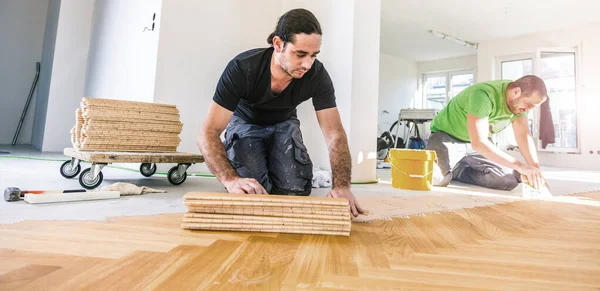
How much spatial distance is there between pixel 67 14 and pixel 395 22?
578 centimetres

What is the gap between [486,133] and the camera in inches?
102

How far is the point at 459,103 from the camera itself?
2.89 meters

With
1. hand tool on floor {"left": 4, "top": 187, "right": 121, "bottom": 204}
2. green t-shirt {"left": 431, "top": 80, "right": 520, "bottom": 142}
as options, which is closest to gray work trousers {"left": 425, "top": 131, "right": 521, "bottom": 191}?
green t-shirt {"left": 431, "top": 80, "right": 520, "bottom": 142}

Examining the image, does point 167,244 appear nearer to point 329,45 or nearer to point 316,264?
point 316,264

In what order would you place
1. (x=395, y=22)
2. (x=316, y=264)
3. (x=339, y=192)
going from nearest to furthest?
(x=316, y=264) < (x=339, y=192) < (x=395, y=22)

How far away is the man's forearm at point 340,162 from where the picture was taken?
1459 mm

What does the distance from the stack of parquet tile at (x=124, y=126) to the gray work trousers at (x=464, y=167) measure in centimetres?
231

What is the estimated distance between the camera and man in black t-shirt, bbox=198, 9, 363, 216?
1375 mm

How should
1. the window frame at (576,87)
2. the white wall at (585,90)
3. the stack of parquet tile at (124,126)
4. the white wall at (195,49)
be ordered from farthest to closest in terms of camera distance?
the window frame at (576,87) → the white wall at (585,90) → the white wall at (195,49) → the stack of parquet tile at (124,126)

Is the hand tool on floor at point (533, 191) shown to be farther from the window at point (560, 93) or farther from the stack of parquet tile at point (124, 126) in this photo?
the window at point (560, 93)

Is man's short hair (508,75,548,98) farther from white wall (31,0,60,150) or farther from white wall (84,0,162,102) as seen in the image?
white wall (31,0,60,150)

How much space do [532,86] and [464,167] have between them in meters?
1.13

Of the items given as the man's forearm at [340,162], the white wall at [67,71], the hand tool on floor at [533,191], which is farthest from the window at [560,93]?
the white wall at [67,71]

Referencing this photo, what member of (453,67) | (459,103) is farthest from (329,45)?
(453,67)
